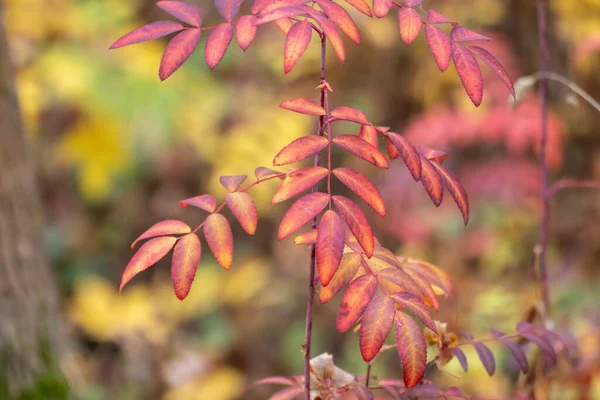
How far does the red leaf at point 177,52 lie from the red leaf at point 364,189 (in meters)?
0.20

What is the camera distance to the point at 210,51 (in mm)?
718

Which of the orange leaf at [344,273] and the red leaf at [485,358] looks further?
the red leaf at [485,358]

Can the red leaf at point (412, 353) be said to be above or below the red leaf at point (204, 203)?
below

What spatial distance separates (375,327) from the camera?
67cm

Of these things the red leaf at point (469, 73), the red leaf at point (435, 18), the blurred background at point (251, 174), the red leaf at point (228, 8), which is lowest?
the blurred background at point (251, 174)

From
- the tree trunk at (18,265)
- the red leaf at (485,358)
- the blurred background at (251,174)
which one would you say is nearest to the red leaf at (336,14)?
the red leaf at (485,358)

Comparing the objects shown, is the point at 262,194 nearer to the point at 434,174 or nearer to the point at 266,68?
the point at 266,68

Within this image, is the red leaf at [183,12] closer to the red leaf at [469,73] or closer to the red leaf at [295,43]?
the red leaf at [295,43]

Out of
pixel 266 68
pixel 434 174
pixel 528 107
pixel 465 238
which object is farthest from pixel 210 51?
pixel 266 68

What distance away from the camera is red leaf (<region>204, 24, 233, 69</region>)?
0.71m

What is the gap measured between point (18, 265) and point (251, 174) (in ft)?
4.96

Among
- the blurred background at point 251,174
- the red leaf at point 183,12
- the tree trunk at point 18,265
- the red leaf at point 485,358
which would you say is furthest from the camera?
the blurred background at point 251,174

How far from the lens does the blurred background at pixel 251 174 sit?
275 cm

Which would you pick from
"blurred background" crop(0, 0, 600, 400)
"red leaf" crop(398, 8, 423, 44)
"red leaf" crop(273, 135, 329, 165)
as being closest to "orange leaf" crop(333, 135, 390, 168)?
"red leaf" crop(273, 135, 329, 165)
